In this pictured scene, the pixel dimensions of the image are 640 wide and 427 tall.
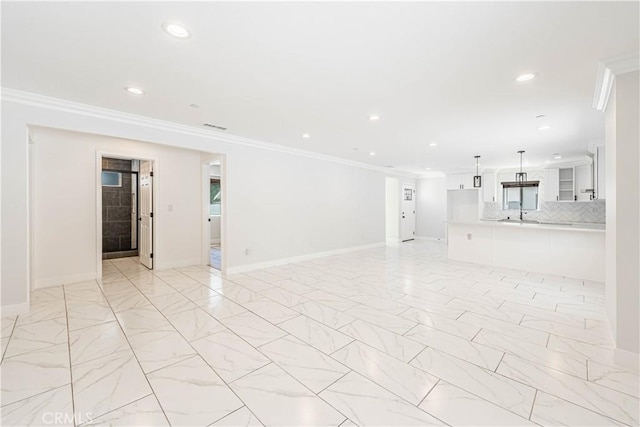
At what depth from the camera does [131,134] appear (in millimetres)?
3967

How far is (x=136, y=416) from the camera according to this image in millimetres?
1713

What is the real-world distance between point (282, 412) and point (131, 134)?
4104 mm

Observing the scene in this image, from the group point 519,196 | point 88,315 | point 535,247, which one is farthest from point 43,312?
point 519,196

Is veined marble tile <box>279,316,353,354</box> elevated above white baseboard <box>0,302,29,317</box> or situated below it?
below

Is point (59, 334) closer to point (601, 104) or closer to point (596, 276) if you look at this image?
point (601, 104)

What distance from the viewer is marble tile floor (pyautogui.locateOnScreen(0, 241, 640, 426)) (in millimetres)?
1761

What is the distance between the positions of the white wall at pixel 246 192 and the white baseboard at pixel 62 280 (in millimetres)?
67

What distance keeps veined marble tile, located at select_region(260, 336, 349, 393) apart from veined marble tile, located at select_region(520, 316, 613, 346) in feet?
7.54

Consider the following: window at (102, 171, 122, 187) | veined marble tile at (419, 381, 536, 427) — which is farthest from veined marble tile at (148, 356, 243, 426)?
window at (102, 171, 122, 187)

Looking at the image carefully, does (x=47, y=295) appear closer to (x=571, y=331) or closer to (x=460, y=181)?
(x=571, y=331)

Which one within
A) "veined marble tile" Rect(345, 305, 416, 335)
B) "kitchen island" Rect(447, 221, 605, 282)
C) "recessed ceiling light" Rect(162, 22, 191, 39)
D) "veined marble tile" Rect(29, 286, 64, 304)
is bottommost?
"veined marble tile" Rect(345, 305, 416, 335)

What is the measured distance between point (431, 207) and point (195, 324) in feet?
30.4

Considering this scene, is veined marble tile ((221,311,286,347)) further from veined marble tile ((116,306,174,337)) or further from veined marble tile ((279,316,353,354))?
veined marble tile ((116,306,174,337))

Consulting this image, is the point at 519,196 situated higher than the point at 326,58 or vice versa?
the point at 326,58
